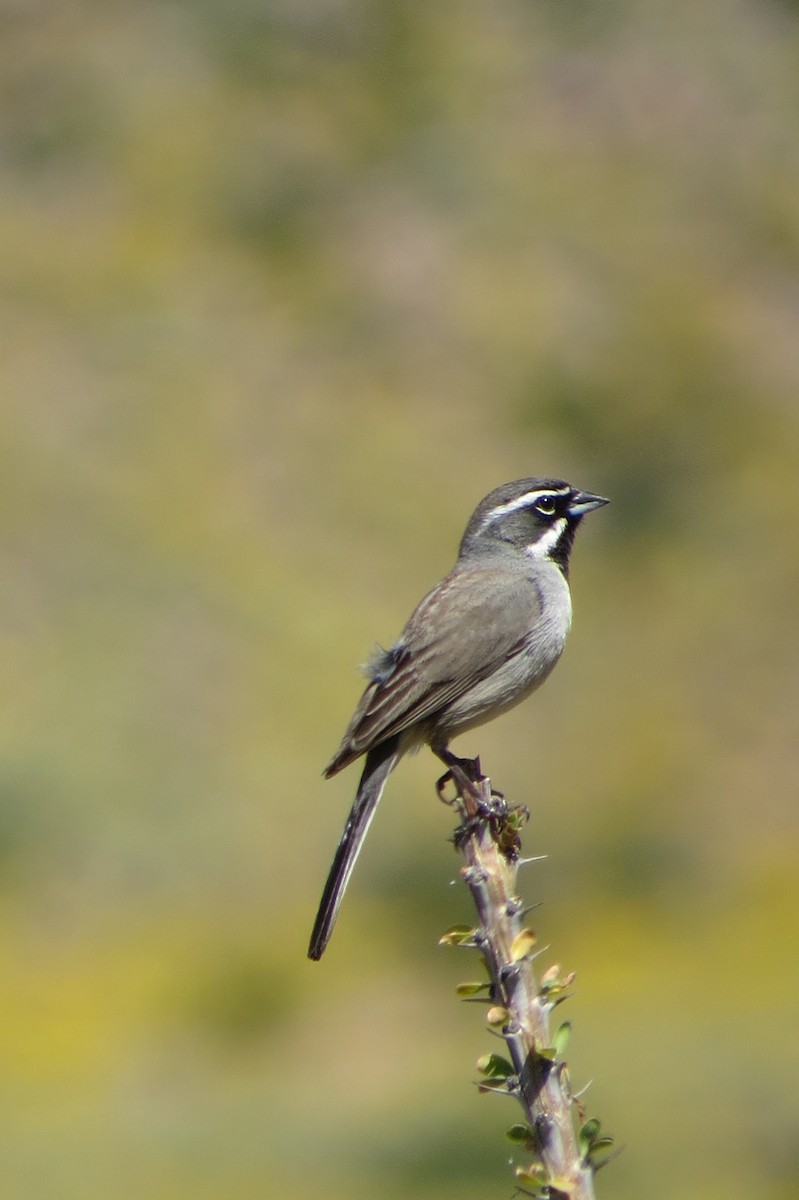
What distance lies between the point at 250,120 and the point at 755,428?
11496 mm

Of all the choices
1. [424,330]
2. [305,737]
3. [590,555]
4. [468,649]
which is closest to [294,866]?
[305,737]

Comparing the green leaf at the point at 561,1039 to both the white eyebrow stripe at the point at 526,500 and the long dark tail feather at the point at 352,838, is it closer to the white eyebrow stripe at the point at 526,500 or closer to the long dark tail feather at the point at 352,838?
the long dark tail feather at the point at 352,838

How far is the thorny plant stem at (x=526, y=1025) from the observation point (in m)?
4.20

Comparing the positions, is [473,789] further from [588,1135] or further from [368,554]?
[368,554]

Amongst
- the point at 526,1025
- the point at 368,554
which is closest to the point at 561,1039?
the point at 526,1025

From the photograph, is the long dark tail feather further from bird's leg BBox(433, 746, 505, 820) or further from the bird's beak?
the bird's beak

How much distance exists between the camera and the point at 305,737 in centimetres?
1977

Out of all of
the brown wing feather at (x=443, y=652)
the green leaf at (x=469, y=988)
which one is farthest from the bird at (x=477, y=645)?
the green leaf at (x=469, y=988)

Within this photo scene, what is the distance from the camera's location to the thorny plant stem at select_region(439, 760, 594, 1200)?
13.8 ft

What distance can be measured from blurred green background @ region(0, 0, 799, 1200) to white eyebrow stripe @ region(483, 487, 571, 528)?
242 inches

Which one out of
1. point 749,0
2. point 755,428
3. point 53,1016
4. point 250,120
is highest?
point 749,0

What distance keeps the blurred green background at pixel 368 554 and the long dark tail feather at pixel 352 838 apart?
624cm

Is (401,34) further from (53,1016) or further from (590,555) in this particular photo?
(53,1016)

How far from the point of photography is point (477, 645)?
26.1 feet
